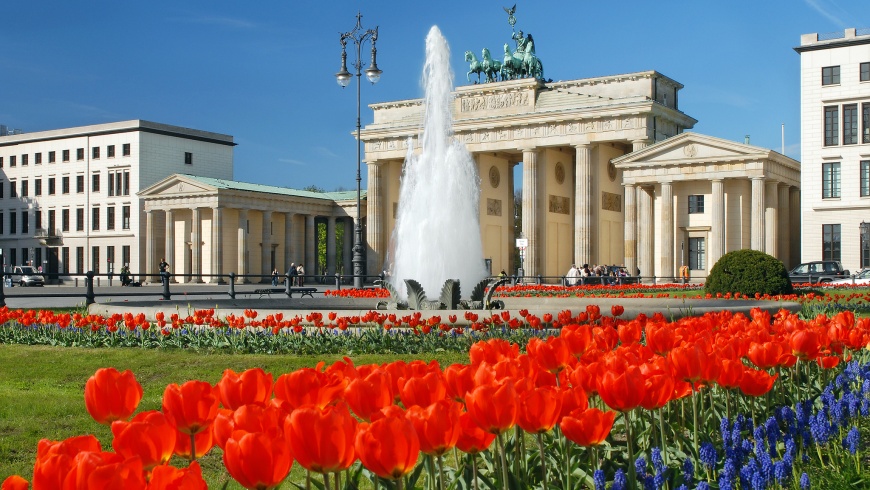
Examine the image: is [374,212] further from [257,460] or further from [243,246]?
[257,460]

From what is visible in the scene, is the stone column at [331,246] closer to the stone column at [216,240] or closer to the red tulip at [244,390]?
the stone column at [216,240]

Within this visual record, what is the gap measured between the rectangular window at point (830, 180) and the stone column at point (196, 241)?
46527 millimetres

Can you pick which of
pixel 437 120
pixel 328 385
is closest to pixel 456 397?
pixel 328 385

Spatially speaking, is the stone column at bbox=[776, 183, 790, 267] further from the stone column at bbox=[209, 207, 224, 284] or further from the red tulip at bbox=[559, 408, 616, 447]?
the red tulip at bbox=[559, 408, 616, 447]

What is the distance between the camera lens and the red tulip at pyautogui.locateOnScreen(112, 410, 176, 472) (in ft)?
8.09

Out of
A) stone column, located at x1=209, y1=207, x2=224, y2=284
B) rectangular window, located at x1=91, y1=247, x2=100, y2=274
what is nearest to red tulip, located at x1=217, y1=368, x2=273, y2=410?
stone column, located at x1=209, y1=207, x2=224, y2=284

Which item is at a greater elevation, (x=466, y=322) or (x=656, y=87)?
(x=656, y=87)

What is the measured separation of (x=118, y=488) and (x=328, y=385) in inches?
55.1

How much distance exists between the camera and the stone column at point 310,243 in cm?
8269

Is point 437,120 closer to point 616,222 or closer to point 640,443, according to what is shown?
point 640,443

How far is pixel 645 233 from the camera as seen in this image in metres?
57.8

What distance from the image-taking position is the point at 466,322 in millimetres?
13125

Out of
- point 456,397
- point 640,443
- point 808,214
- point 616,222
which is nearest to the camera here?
point 456,397

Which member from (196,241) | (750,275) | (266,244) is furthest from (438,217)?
(266,244)
